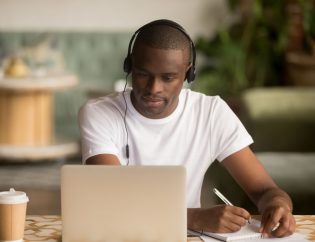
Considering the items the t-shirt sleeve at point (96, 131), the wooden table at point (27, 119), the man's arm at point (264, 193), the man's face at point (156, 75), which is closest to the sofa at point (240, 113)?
the wooden table at point (27, 119)

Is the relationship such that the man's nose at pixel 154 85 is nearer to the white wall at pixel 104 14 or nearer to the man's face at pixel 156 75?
the man's face at pixel 156 75

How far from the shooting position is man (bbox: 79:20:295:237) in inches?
82.7

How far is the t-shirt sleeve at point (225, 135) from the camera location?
7.53 feet

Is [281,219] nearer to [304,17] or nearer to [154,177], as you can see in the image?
[154,177]

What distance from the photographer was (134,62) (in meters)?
2.12

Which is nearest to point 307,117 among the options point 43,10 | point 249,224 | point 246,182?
point 246,182

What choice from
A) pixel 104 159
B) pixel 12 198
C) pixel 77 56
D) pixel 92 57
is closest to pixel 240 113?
pixel 92 57

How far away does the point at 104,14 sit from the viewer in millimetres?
7504

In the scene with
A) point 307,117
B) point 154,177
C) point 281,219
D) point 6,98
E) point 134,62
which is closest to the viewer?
point 154,177

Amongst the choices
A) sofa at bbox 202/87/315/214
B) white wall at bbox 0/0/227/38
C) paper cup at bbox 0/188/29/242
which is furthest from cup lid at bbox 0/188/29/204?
white wall at bbox 0/0/227/38

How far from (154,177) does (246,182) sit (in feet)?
2.16

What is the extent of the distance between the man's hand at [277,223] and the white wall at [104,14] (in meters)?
5.64

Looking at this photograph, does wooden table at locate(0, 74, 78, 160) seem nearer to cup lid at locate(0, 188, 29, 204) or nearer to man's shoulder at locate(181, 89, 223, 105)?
man's shoulder at locate(181, 89, 223, 105)

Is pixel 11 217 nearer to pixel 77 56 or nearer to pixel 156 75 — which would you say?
pixel 156 75
